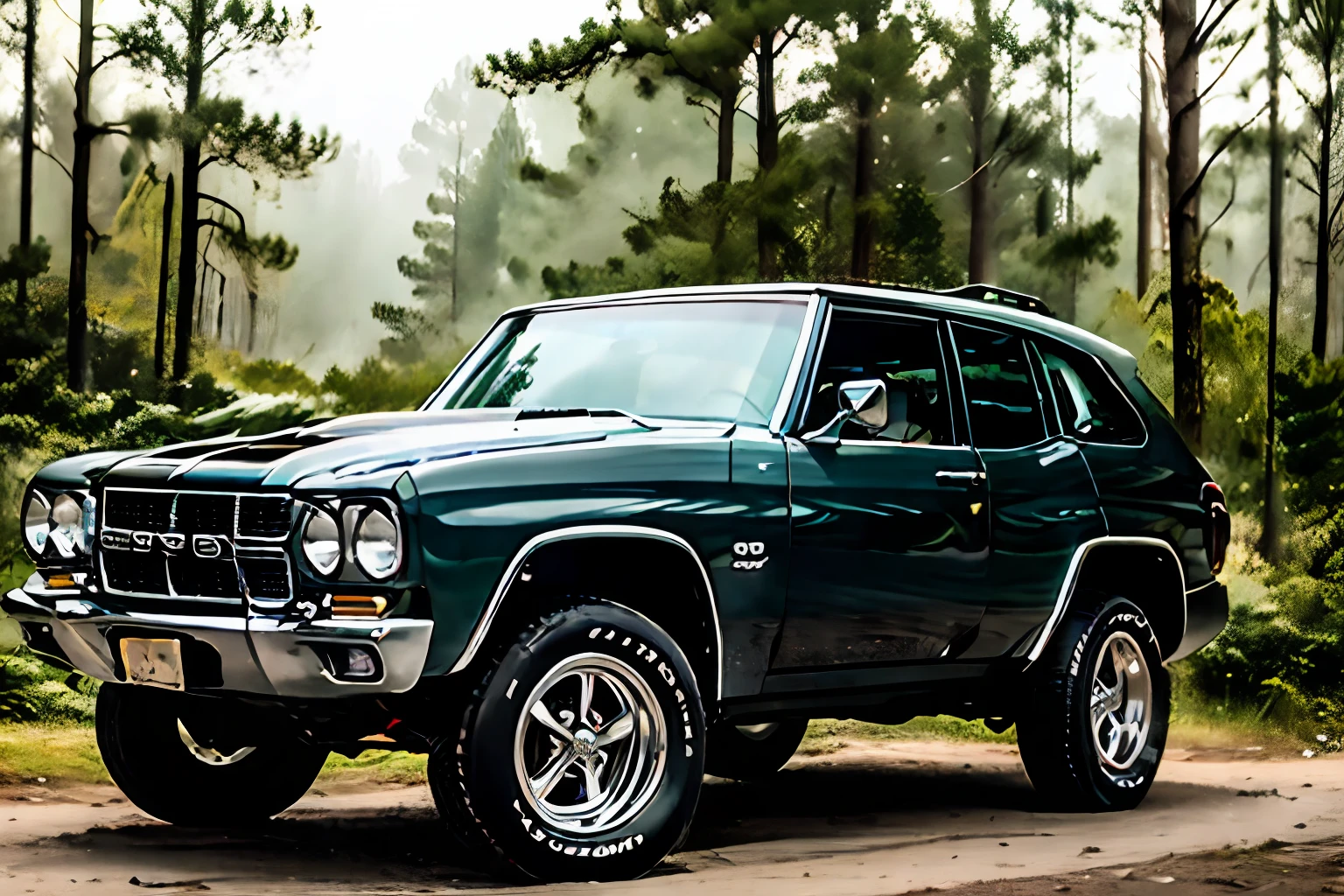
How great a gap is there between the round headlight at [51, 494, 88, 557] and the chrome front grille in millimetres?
156

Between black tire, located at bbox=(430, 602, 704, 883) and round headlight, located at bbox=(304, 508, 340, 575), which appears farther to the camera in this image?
black tire, located at bbox=(430, 602, 704, 883)

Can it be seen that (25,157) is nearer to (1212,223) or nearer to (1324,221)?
(1212,223)

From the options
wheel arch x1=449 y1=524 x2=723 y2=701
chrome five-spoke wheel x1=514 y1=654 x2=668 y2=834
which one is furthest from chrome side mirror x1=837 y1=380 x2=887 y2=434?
chrome five-spoke wheel x1=514 y1=654 x2=668 y2=834

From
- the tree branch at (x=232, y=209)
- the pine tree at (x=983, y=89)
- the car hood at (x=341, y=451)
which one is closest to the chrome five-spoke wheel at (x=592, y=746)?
the car hood at (x=341, y=451)

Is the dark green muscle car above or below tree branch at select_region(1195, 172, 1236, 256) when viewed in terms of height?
below

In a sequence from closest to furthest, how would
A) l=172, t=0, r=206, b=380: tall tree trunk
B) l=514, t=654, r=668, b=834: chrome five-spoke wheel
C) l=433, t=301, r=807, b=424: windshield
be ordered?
1. l=514, t=654, r=668, b=834: chrome five-spoke wheel
2. l=433, t=301, r=807, b=424: windshield
3. l=172, t=0, r=206, b=380: tall tree trunk

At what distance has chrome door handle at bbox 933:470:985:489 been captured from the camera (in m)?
6.78

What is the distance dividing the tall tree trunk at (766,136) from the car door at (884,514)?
370 inches

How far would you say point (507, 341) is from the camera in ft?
24.2

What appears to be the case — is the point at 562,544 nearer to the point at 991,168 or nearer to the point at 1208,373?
the point at 1208,373

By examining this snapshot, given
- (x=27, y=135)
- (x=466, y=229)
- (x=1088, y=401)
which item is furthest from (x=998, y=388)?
(x=466, y=229)

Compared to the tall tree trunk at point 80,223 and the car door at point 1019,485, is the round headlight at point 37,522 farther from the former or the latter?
the tall tree trunk at point 80,223

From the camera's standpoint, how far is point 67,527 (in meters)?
5.98

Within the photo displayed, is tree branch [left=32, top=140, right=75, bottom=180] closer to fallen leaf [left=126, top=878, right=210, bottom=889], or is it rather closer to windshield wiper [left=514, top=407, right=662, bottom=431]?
windshield wiper [left=514, top=407, right=662, bottom=431]
